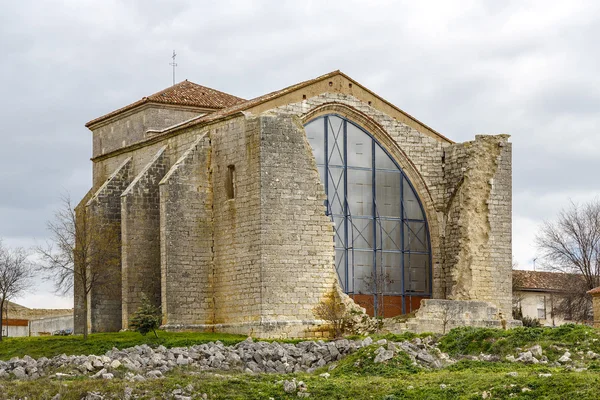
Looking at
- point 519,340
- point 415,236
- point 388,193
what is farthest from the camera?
point 415,236

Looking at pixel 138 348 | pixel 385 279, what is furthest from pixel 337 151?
pixel 138 348

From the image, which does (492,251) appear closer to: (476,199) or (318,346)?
(476,199)

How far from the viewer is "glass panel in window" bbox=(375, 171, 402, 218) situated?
36281 millimetres

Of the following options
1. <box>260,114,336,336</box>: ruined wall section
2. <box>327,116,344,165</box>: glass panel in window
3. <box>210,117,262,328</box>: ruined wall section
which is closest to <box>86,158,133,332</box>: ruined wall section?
<box>210,117,262,328</box>: ruined wall section

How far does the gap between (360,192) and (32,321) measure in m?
25.7

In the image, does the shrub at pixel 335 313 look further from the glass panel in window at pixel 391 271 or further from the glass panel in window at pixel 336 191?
the glass panel in window at pixel 391 271

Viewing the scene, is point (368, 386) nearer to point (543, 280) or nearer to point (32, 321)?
point (543, 280)

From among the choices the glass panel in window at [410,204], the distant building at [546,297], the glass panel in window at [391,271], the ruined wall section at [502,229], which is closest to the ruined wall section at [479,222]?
the ruined wall section at [502,229]

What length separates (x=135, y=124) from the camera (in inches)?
1657

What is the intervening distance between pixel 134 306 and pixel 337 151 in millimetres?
7404

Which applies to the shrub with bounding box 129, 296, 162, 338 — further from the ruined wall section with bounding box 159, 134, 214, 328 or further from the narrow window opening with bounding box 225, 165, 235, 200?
the narrow window opening with bounding box 225, 165, 235, 200

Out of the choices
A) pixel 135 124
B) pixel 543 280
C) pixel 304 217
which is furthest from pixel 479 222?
pixel 543 280

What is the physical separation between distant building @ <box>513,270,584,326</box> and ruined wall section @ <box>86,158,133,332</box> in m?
18.6

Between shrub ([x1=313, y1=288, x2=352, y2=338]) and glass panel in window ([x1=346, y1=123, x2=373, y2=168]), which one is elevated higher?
glass panel in window ([x1=346, y1=123, x2=373, y2=168])
